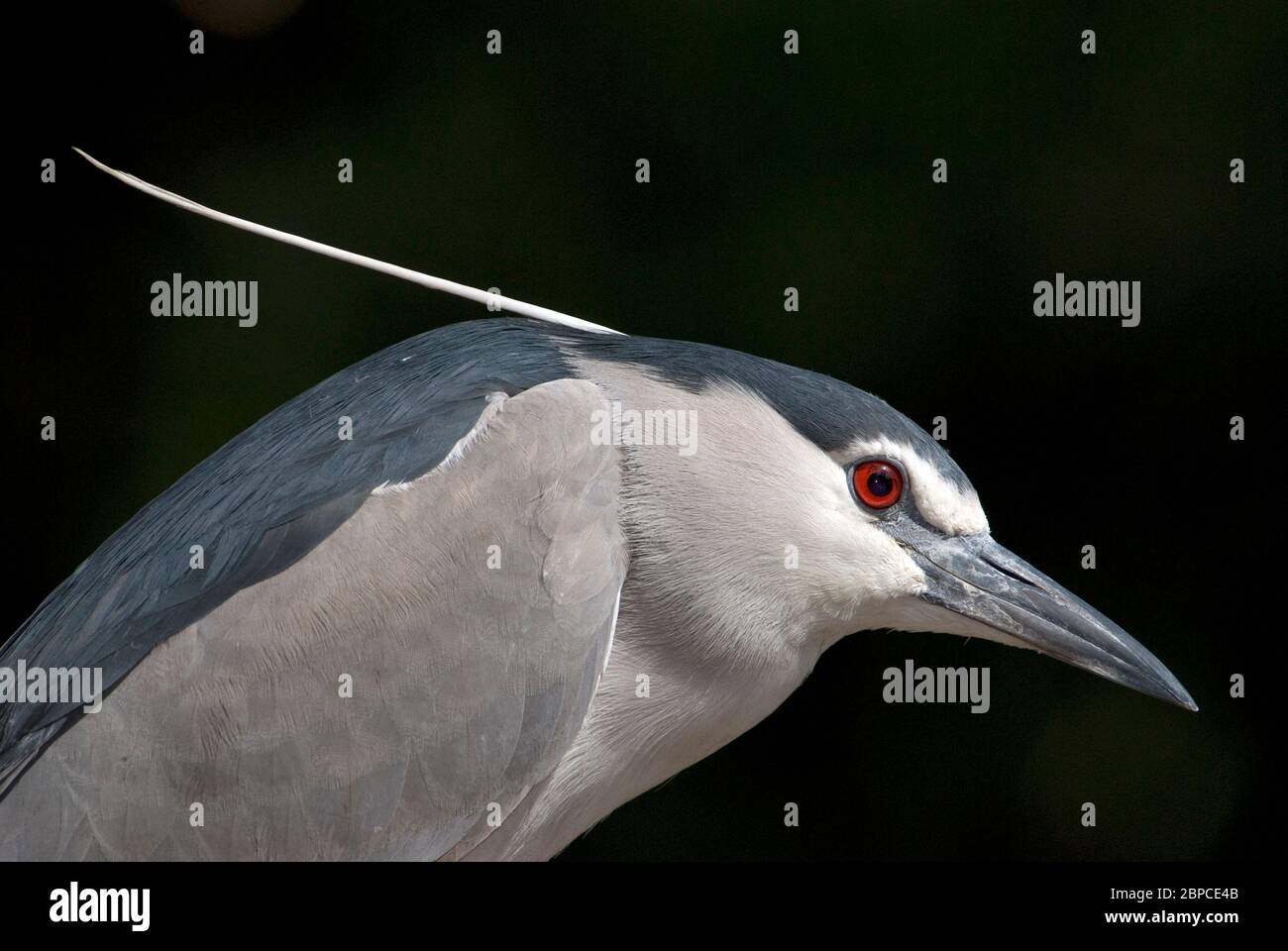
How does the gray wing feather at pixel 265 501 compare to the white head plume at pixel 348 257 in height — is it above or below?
below

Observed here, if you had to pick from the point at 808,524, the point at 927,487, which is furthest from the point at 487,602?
the point at 927,487

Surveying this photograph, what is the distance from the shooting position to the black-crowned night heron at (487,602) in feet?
4.44

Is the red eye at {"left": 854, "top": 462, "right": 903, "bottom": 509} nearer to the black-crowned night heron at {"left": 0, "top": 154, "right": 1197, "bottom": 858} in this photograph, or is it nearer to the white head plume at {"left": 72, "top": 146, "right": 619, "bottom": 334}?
the black-crowned night heron at {"left": 0, "top": 154, "right": 1197, "bottom": 858}

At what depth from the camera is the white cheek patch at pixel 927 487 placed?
4.79 feet

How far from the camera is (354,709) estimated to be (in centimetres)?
136

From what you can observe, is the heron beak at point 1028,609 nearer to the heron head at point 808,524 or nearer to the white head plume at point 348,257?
the heron head at point 808,524

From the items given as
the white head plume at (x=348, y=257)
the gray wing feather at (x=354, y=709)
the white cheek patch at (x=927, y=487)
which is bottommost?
the gray wing feather at (x=354, y=709)

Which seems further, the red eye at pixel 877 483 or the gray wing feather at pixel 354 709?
the red eye at pixel 877 483

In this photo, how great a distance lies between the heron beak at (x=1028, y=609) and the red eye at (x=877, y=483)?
0.07 metres

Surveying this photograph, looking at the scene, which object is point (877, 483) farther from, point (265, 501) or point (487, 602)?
point (265, 501)

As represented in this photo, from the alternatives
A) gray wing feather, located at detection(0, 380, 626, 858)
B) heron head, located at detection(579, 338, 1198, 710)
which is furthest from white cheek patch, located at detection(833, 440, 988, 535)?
gray wing feather, located at detection(0, 380, 626, 858)

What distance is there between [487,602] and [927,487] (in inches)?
19.6

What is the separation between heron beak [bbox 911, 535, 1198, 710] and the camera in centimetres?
149

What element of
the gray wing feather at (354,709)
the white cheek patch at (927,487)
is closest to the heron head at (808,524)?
the white cheek patch at (927,487)
